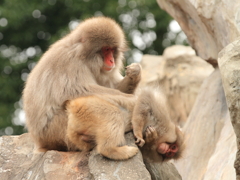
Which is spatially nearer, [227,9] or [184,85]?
[227,9]

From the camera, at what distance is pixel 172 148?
207 inches

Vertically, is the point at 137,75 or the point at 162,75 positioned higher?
the point at 137,75

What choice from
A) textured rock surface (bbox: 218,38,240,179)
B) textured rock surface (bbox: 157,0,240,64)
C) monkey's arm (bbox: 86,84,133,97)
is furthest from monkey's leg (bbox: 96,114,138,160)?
textured rock surface (bbox: 157,0,240,64)

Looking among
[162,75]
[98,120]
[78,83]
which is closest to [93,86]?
[78,83]

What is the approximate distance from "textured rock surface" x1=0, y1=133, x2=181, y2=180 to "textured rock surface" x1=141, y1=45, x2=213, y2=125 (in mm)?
4680

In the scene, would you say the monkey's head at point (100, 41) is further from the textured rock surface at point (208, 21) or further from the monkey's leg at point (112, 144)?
the textured rock surface at point (208, 21)

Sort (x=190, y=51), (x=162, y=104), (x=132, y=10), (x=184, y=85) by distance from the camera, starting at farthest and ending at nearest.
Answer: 1. (x=132, y=10)
2. (x=190, y=51)
3. (x=184, y=85)
4. (x=162, y=104)

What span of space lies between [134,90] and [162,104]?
0.82 m

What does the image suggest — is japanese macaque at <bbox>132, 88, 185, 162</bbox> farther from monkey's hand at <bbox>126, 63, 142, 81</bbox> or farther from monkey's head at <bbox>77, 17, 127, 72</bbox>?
monkey's head at <bbox>77, 17, 127, 72</bbox>

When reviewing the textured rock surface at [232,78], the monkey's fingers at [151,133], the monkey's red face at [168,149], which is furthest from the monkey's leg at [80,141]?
the textured rock surface at [232,78]

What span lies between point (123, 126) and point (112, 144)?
27cm

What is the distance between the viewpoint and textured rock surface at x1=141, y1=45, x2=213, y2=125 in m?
10.6

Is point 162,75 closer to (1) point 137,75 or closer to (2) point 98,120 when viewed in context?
(1) point 137,75

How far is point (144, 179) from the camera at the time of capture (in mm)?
4617
